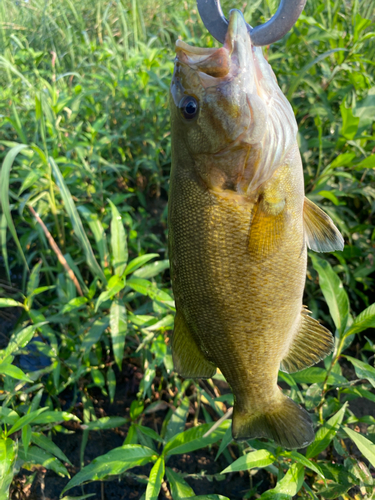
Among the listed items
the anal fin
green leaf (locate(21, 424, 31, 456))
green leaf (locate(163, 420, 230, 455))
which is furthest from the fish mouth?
green leaf (locate(21, 424, 31, 456))

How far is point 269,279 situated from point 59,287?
1701 millimetres

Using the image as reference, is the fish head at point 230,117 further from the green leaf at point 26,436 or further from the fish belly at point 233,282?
the green leaf at point 26,436

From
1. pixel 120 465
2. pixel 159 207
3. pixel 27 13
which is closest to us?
pixel 120 465

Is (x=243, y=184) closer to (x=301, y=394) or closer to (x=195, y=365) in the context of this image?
(x=195, y=365)

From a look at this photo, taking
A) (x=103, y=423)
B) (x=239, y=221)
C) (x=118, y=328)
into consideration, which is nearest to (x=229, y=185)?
(x=239, y=221)

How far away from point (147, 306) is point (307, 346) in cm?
121

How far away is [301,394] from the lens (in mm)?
2061

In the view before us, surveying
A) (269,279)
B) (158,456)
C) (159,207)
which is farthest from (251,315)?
(159,207)

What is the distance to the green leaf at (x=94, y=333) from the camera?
204 cm

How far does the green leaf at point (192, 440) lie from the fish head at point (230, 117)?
121cm

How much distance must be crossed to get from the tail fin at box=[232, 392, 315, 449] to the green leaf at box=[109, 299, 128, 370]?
825 mm

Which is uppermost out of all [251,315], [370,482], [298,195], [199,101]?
[199,101]

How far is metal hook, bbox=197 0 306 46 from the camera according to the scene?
0.93 m

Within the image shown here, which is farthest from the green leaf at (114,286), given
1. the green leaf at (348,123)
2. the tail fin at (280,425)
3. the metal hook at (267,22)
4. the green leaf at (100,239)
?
the green leaf at (348,123)
